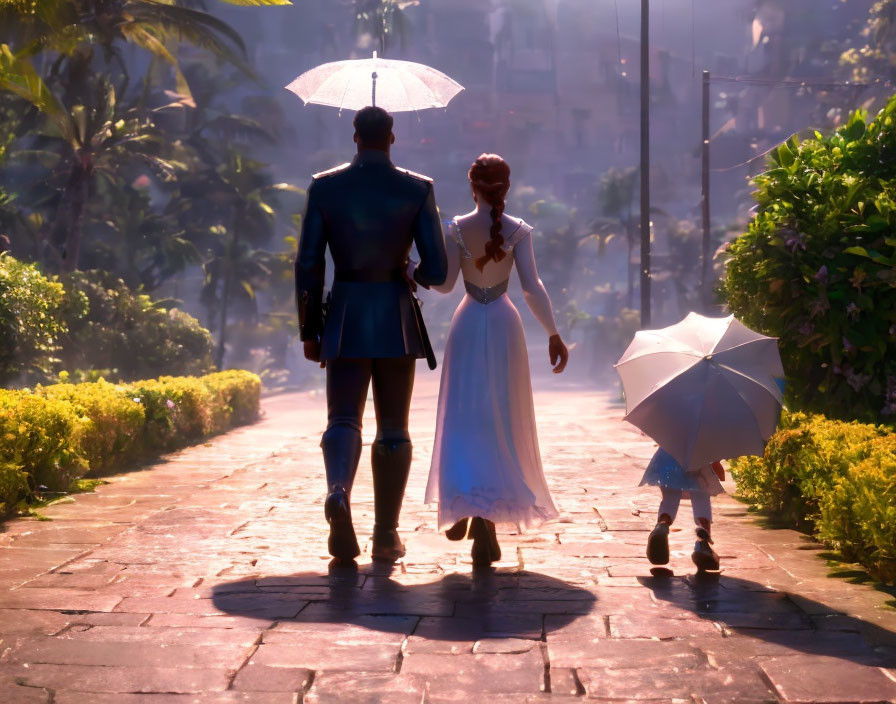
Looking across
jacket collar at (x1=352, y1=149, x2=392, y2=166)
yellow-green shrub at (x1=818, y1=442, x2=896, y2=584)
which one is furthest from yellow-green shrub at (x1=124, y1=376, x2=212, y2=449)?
yellow-green shrub at (x1=818, y1=442, x2=896, y2=584)

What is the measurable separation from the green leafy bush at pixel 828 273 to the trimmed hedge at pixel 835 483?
0.50m

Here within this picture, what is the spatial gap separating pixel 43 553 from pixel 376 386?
1.92 meters

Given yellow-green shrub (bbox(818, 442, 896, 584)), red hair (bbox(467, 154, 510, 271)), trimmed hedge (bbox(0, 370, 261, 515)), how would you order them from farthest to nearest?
trimmed hedge (bbox(0, 370, 261, 515)), red hair (bbox(467, 154, 510, 271)), yellow-green shrub (bbox(818, 442, 896, 584))

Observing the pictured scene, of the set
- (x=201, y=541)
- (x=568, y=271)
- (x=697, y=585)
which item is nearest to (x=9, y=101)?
(x=201, y=541)

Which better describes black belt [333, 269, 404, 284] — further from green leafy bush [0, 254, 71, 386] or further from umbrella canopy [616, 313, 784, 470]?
green leafy bush [0, 254, 71, 386]

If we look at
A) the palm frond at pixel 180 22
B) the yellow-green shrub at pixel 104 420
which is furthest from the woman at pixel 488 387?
the palm frond at pixel 180 22

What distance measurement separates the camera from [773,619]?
4449 mm

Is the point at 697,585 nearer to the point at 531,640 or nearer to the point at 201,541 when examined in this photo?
the point at 531,640

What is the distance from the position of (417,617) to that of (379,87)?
368 cm

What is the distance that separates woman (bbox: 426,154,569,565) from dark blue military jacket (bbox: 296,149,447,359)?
21cm

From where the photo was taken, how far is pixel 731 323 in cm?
562

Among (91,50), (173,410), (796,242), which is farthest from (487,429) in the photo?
(91,50)

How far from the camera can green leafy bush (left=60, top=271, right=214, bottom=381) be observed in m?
28.7

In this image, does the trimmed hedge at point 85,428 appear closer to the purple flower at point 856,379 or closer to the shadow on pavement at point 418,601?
the shadow on pavement at point 418,601
